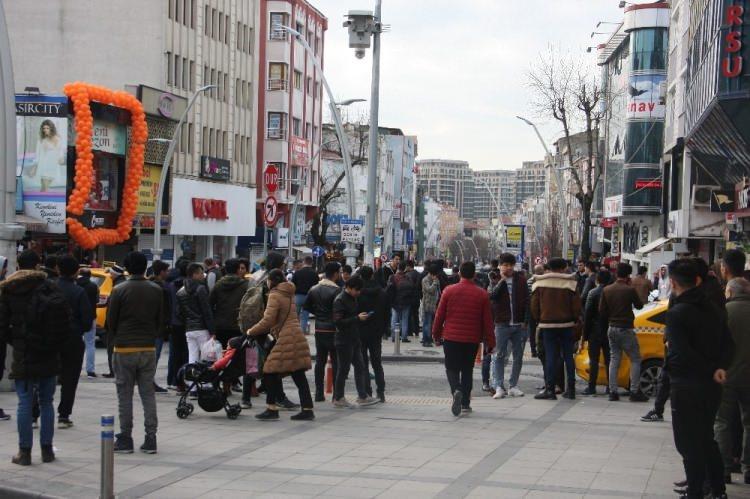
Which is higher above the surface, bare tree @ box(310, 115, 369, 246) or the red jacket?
bare tree @ box(310, 115, 369, 246)

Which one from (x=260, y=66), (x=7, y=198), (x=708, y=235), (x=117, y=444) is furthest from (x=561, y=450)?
(x=260, y=66)

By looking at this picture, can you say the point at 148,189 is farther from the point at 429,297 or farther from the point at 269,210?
the point at 429,297

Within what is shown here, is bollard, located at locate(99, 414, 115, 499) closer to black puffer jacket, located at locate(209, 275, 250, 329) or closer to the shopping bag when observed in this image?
the shopping bag

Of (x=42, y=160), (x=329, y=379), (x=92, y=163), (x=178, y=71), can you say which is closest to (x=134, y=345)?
(x=329, y=379)

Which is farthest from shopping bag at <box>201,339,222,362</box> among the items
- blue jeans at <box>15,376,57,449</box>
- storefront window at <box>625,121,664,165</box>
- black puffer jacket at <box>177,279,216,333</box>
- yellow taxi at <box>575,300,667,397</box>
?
storefront window at <box>625,121,664,165</box>

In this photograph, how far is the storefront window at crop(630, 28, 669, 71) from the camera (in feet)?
209

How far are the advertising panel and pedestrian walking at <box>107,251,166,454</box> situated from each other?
5429 centimetres

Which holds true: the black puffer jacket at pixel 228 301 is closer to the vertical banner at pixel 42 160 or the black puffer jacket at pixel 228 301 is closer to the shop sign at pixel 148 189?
the vertical banner at pixel 42 160

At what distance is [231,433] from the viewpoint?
1312cm

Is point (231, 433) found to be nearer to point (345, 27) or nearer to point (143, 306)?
point (143, 306)

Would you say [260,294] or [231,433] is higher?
[260,294]

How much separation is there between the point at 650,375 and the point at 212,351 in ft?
20.8

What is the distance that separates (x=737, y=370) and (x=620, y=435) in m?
3.89

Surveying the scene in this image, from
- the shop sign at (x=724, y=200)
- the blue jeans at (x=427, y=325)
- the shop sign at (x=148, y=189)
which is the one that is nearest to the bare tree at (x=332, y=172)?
the shop sign at (x=148, y=189)
